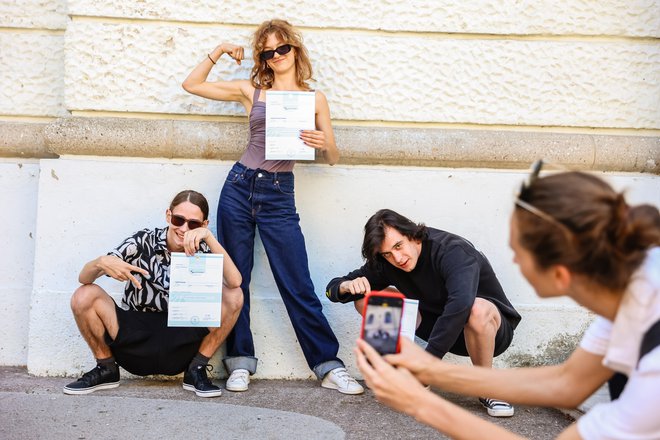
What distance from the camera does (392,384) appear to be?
1756 millimetres

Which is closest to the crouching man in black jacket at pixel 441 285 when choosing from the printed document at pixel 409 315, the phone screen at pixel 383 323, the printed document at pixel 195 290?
the printed document at pixel 409 315

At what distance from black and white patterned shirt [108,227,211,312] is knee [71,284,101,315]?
21cm

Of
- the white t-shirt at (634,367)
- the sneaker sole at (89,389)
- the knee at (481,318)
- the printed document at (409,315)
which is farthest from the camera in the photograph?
the sneaker sole at (89,389)

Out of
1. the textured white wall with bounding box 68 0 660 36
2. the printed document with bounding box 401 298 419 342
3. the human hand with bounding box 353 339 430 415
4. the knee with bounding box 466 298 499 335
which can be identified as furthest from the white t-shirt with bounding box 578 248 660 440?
the textured white wall with bounding box 68 0 660 36

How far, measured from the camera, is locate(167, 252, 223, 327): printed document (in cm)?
360

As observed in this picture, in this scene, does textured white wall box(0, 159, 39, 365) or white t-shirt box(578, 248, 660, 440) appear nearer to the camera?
white t-shirt box(578, 248, 660, 440)

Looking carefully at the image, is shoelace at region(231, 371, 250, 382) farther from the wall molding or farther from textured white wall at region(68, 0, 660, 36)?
textured white wall at region(68, 0, 660, 36)

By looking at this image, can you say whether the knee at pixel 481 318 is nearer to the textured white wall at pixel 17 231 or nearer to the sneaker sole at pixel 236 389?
the sneaker sole at pixel 236 389

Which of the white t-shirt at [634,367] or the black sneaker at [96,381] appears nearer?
the white t-shirt at [634,367]

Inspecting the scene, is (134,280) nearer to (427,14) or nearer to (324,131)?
(324,131)

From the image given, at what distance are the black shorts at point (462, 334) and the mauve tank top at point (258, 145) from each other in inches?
41.0

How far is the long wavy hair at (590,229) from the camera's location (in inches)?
59.7

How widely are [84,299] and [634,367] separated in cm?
276

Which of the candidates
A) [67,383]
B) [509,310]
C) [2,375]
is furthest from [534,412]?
[2,375]
